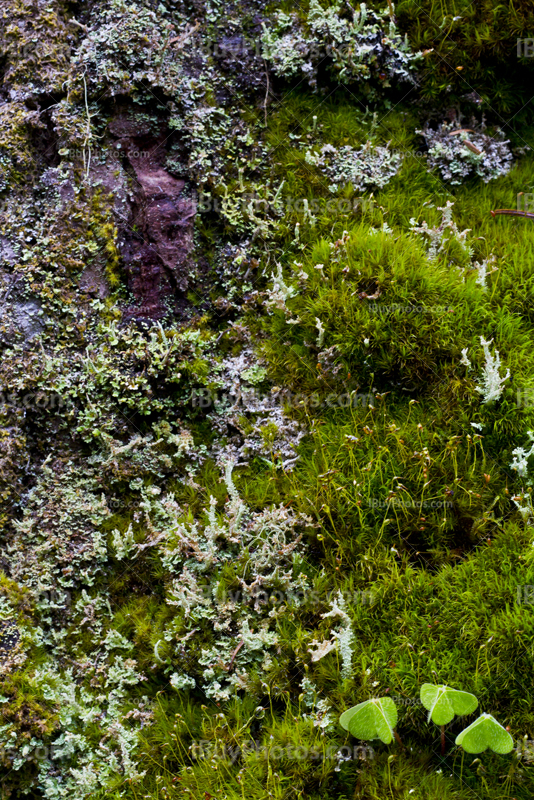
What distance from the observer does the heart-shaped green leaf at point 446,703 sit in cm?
279

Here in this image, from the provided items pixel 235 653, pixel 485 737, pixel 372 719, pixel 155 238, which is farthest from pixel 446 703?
pixel 155 238

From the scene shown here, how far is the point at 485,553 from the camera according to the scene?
341 centimetres

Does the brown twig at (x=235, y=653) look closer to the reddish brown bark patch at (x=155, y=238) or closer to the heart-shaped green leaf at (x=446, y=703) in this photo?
the heart-shaped green leaf at (x=446, y=703)

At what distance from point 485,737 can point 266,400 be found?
232cm

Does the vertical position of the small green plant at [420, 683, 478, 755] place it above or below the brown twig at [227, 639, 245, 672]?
above

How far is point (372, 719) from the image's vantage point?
2.89m

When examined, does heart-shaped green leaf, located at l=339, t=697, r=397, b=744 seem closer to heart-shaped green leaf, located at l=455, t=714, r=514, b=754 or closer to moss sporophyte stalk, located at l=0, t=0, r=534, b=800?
moss sporophyte stalk, located at l=0, t=0, r=534, b=800

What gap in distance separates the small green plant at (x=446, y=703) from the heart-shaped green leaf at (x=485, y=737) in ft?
0.25

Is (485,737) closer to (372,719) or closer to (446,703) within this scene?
(446,703)

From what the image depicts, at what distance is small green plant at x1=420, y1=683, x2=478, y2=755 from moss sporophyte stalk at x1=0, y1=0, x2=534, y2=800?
0.01 meters

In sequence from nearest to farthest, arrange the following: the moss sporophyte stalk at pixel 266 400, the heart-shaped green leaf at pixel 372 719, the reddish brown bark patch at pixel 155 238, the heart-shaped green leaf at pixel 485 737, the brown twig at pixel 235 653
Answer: the heart-shaped green leaf at pixel 485 737
the heart-shaped green leaf at pixel 372 719
the moss sporophyte stalk at pixel 266 400
the brown twig at pixel 235 653
the reddish brown bark patch at pixel 155 238

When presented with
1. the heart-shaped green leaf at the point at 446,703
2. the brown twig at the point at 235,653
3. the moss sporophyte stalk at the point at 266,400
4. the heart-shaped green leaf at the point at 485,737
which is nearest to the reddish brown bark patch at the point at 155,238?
the moss sporophyte stalk at the point at 266,400

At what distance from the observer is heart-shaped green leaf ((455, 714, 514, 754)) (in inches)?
108

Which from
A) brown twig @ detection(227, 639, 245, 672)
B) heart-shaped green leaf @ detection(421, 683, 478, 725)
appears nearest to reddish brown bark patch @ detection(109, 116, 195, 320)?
brown twig @ detection(227, 639, 245, 672)
